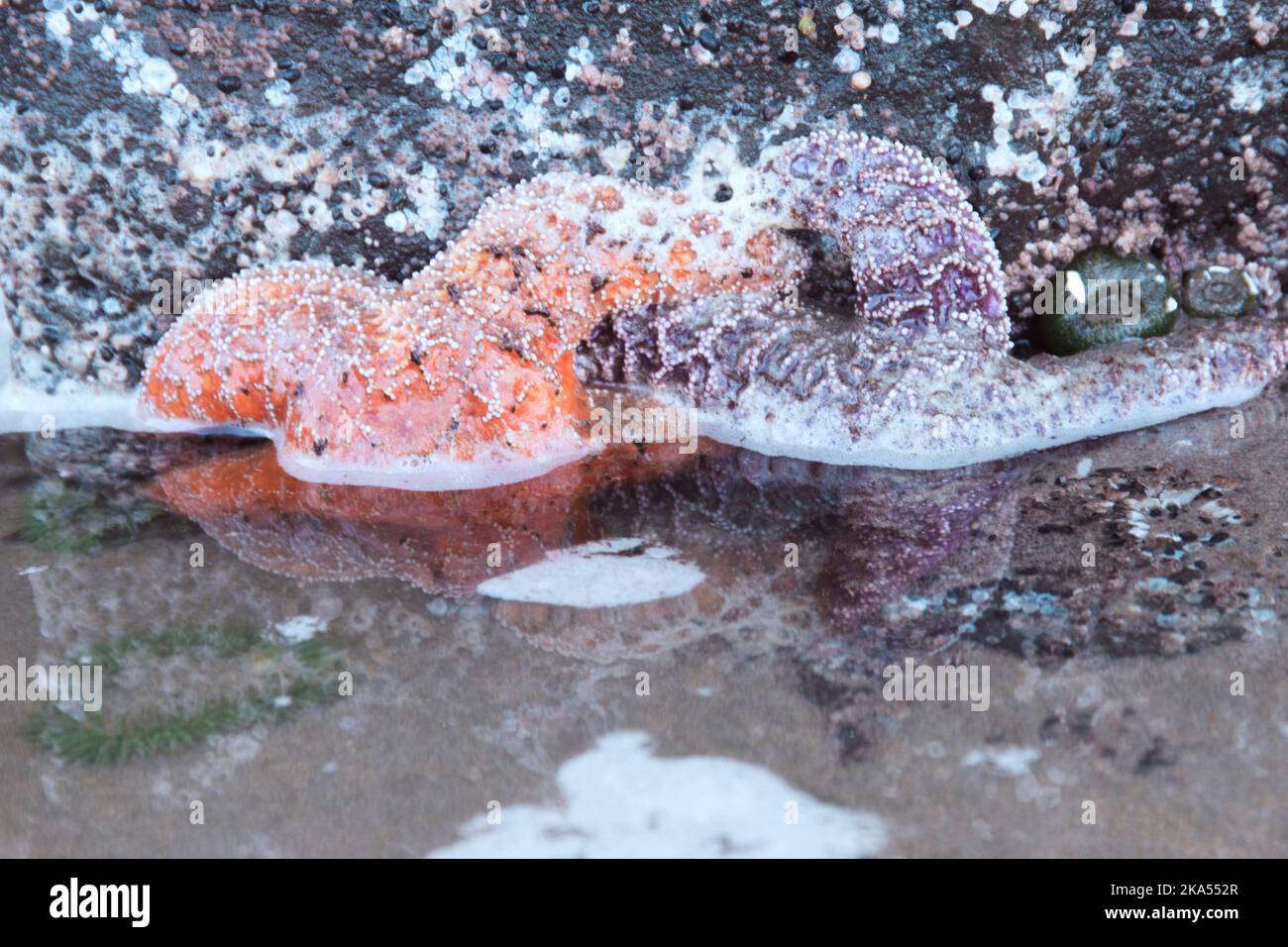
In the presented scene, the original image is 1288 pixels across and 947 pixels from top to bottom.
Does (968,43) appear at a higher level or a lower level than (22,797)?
higher

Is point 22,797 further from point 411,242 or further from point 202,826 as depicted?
point 411,242

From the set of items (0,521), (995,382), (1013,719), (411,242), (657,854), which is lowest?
(657,854)

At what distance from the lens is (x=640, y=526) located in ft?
13.5

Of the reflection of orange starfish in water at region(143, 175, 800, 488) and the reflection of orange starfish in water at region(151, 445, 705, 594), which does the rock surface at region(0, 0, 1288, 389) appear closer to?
the reflection of orange starfish in water at region(143, 175, 800, 488)

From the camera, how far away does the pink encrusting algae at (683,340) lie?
4469 millimetres

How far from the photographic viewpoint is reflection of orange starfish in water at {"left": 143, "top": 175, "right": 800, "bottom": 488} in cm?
443

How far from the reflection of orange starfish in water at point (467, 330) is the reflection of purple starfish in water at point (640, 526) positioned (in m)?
0.17

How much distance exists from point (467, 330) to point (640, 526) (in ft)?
3.21

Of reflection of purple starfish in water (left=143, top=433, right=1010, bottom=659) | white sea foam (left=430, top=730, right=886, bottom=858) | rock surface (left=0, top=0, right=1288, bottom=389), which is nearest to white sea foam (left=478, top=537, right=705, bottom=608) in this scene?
reflection of purple starfish in water (left=143, top=433, right=1010, bottom=659)

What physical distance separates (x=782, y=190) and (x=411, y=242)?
1.41 m

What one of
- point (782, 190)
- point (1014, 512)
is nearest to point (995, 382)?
point (1014, 512)

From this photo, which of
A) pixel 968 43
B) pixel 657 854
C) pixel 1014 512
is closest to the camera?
pixel 657 854

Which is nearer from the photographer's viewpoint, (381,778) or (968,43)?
(381,778)

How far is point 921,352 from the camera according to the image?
14.9 feet
